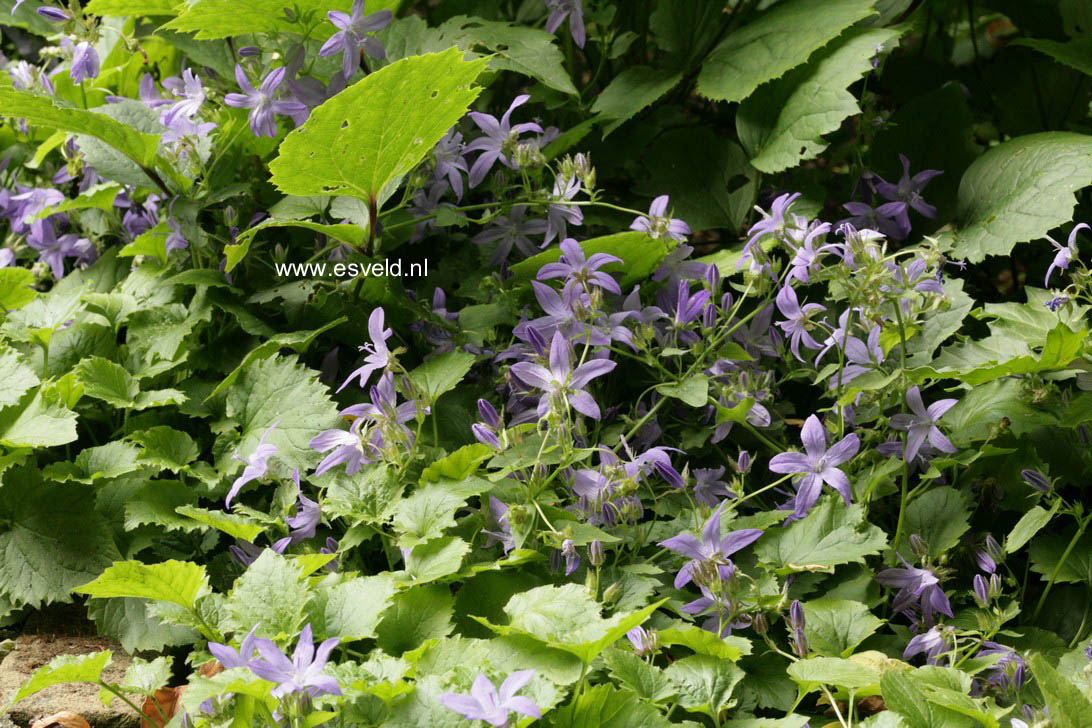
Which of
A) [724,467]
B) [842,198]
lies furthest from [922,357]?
[842,198]

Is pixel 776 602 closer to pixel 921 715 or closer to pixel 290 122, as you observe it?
pixel 921 715

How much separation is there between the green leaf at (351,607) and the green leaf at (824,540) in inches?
21.4

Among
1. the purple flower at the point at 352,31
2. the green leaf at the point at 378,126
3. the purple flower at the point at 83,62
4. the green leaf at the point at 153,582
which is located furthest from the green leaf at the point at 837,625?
the purple flower at the point at 83,62

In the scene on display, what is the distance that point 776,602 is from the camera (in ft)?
4.50

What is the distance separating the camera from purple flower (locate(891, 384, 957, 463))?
1.50m

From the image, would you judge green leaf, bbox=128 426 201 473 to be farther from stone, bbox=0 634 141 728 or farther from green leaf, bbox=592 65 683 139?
green leaf, bbox=592 65 683 139

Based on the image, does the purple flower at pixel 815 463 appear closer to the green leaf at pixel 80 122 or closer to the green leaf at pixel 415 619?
the green leaf at pixel 415 619

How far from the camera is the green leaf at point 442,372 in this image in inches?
63.0

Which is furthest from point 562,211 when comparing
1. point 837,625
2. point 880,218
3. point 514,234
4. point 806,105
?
point 837,625

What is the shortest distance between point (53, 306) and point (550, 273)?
0.92 metres

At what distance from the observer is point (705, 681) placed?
1.24 metres

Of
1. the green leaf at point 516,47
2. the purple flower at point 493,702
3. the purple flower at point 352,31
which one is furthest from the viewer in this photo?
the green leaf at point 516,47

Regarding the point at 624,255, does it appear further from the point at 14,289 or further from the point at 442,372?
the point at 14,289

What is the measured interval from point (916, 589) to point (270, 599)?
0.89 m
